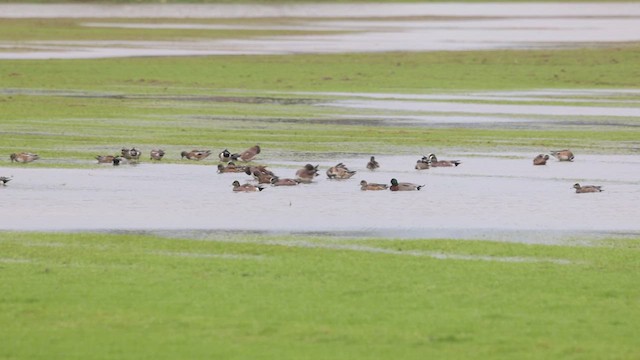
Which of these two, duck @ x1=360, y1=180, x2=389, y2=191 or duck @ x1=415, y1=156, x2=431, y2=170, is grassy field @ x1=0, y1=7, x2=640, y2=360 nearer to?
duck @ x1=415, y1=156, x2=431, y2=170

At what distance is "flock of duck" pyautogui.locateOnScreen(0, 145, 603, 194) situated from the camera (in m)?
25.2

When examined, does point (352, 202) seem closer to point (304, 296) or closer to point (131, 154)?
point (131, 154)

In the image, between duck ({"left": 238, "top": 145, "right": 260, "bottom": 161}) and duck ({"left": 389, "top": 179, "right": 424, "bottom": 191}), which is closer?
duck ({"left": 389, "top": 179, "right": 424, "bottom": 191})

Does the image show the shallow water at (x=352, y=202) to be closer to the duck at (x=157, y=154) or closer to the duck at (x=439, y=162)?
the duck at (x=439, y=162)

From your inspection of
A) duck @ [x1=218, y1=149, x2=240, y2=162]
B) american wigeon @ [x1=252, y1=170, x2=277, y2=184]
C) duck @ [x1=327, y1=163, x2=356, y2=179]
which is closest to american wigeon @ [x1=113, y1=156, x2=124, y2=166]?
duck @ [x1=218, y1=149, x2=240, y2=162]

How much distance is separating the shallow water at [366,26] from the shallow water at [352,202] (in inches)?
Answer: 1348

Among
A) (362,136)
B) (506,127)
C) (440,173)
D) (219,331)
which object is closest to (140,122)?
(362,136)

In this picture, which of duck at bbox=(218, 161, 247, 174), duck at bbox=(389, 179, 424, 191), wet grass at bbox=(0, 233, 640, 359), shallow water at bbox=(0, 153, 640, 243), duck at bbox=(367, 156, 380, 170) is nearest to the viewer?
wet grass at bbox=(0, 233, 640, 359)

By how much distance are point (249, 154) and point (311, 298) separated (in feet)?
45.5

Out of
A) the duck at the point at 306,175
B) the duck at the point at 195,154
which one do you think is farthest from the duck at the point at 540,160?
the duck at the point at 195,154

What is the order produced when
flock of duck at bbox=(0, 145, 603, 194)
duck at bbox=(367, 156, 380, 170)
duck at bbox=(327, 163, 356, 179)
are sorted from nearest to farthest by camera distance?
1. flock of duck at bbox=(0, 145, 603, 194)
2. duck at bbox=(327, 163, 356, 179)
3. duck at bbox=(367, 156, 380, 170)

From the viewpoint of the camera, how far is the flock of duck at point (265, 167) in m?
25.2

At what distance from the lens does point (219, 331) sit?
46.0 ft

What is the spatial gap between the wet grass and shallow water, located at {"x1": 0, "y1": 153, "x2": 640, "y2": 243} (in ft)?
4.48
